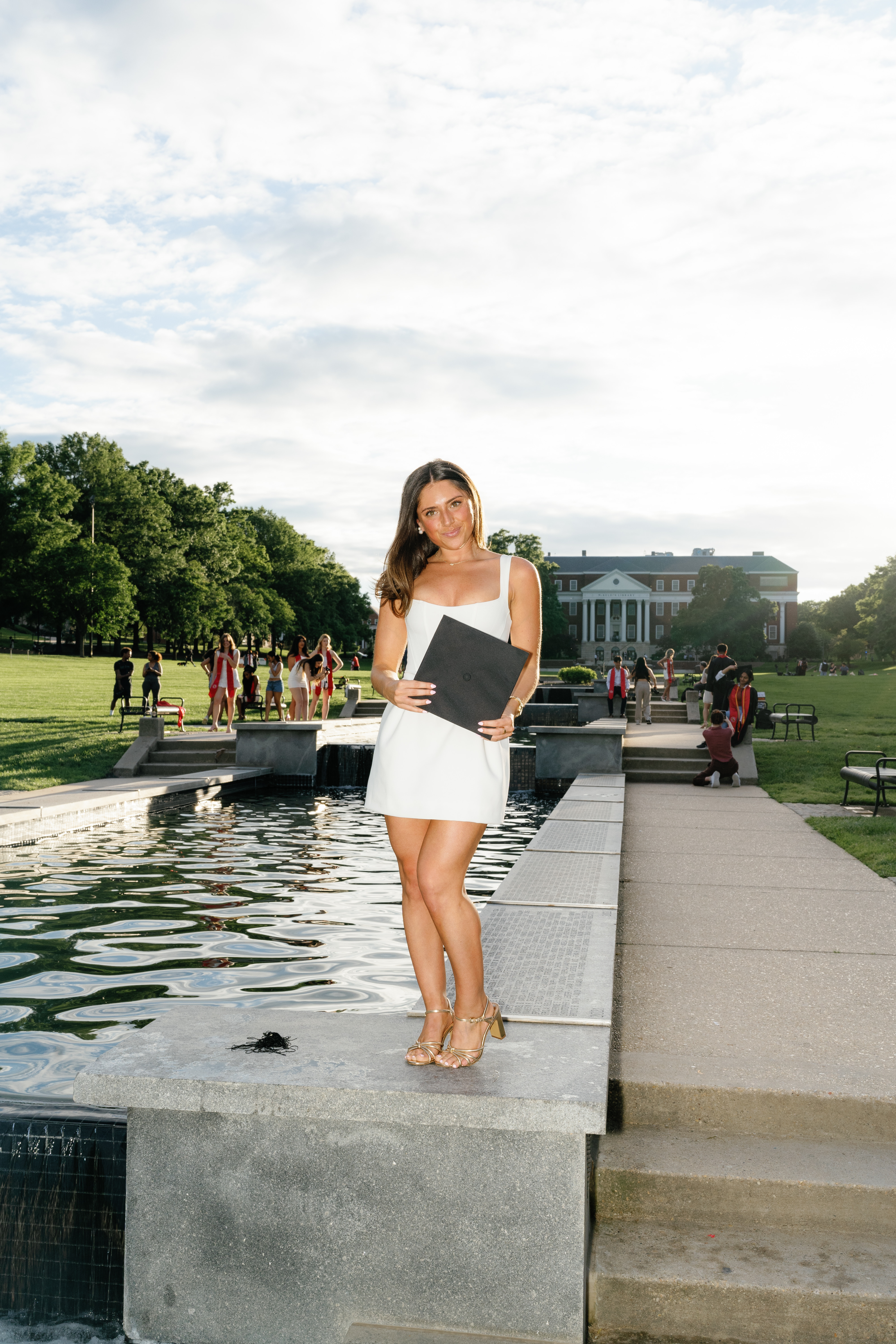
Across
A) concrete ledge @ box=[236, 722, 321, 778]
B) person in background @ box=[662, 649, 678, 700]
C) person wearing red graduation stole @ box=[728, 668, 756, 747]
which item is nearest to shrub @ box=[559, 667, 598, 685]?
person in background @ box=[662, 649, 678, 700]

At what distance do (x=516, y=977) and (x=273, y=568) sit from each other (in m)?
85.1

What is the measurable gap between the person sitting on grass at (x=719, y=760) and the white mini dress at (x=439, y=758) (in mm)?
11717

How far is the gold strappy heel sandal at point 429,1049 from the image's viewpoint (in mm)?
3250

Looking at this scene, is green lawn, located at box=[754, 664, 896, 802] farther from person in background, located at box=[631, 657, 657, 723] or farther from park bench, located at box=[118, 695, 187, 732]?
park bench, located at box=[118, 695, 187, 732]

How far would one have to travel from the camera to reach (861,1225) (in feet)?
10.5

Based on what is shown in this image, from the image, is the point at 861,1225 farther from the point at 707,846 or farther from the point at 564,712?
the point at 564,712

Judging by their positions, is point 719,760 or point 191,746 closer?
point 719,760

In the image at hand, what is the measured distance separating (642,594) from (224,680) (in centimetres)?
12007

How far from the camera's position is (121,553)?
67.9m

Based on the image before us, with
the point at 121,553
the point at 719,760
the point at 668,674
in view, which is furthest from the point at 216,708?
the point at 121,553

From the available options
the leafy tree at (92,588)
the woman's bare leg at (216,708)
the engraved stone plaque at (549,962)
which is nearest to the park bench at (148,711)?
the woman's bare leg at (216,708)

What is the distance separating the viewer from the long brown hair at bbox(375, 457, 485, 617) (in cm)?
329

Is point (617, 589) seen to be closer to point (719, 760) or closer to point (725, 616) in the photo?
A: point (725, 616)

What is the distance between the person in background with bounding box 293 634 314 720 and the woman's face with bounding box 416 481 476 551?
17.1 m
